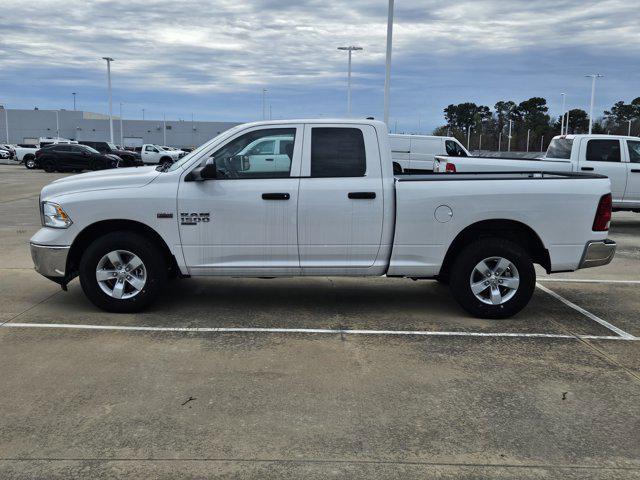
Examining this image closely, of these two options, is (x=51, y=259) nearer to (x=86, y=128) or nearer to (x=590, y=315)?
(x=590, y=315)

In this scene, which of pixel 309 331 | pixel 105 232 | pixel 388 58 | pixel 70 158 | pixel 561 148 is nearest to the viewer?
pixel 309 331

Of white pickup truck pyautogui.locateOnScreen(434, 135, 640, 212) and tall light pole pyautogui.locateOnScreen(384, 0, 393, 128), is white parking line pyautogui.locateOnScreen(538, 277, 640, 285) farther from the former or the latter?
tall light pole pyautogui.locateOnScreen(384, 0, 393, 128)

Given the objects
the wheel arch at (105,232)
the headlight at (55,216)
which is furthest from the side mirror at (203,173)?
the headlight at (55,216)

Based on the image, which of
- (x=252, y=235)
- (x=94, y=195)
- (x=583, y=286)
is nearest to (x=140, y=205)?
(x=94, y=195)

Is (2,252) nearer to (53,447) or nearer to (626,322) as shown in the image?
(53,447)

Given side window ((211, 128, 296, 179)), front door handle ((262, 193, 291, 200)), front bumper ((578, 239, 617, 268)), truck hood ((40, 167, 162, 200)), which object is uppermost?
side window ((211, 128, 296, 179))

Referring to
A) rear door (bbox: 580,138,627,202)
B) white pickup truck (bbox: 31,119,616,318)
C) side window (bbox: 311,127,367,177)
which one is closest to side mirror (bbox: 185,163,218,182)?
white pickup truck (bbox: 31,119,616,318)

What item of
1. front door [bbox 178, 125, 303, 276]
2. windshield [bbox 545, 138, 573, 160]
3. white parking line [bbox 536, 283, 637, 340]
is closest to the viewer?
white parking line [bbox 536, 283, 637, 340]

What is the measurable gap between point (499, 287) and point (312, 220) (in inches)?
81.5

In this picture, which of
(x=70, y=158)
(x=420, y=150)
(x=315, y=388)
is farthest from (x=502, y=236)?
(x=70, y=158)

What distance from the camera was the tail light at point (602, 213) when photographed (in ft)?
19.9

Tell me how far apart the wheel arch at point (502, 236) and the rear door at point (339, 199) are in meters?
0.86

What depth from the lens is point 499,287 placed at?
619cm

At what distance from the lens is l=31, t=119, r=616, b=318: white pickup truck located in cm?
595
